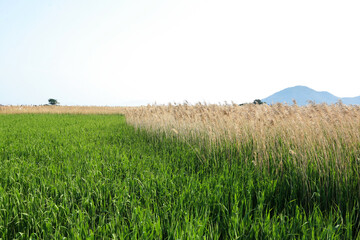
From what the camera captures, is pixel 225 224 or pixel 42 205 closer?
pixel 225 224

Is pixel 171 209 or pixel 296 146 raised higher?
pixel 296 146

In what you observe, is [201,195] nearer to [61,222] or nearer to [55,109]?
[61,222]

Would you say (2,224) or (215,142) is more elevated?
(215,142)

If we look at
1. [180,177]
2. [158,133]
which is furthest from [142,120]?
[180,177]

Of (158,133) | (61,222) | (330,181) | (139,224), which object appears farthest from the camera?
(158,133)

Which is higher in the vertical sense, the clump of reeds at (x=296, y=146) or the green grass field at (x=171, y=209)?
the clump of reeds at (x=296, y=146)

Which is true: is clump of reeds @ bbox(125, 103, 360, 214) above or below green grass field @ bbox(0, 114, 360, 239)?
above

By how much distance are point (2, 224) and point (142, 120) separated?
825cm

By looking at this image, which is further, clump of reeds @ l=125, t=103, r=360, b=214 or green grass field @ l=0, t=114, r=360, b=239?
clump of reeds @ l=125, t=103, r=360, b=214

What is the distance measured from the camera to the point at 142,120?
1080 cm

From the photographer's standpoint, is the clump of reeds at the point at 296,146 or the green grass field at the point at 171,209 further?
the clump of reeds at the point at 296,146

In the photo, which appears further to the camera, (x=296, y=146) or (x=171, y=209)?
(x=296, y=146)

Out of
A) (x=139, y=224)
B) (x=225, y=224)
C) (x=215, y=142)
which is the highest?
(x=215, y=142)

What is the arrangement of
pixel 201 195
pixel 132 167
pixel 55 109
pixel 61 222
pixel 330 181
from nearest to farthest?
1. pixel 61 222
2. pixel 201 195
3. pixel 330 181
4. pixel 132 167
5. pixel 55 109
